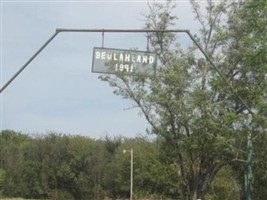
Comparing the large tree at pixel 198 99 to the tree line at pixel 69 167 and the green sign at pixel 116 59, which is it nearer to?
the green sign at pixel 116 59

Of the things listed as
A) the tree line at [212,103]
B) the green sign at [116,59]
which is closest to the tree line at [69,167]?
the tree line at [212,103]

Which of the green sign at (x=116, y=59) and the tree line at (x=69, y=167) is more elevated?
the tree line at (x=69, y=167)

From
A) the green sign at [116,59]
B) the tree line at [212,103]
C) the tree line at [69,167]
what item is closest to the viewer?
the green sign at [116,59]

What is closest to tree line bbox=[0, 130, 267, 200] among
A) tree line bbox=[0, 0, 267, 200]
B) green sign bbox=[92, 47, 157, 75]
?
tree line bbox=[0, 0, 267, 200]

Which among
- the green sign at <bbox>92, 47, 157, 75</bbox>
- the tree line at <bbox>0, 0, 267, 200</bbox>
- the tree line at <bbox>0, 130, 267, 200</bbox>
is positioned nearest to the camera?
the green sign at <bbox>92, 47, 157, 75</bbox>

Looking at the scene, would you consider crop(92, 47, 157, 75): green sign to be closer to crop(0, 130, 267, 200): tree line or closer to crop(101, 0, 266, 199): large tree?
crop(101, 0, 266, 199): large tree

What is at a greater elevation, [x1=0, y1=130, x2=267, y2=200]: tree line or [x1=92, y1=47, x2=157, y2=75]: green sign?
[x1=0, y1=130, x2=267, y2=200]: tree line

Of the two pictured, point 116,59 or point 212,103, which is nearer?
point 116,59

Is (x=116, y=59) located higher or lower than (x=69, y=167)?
lower

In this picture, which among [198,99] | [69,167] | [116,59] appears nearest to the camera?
[116,59]

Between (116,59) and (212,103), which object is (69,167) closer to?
(212,103)

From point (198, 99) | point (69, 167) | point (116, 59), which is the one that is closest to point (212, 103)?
point (198, 99)

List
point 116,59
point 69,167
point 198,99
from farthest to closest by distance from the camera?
point 69,167 < point 198,99 < point 116,59

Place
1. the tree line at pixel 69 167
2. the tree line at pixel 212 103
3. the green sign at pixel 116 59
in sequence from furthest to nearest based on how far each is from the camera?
the tree line at pixel 69 167
the tree line at pixel 212 103
the green sign at pixel 116 59
